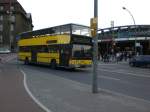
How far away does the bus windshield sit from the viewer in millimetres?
30750

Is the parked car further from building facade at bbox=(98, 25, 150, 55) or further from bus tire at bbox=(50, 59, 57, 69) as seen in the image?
building facade at bbox=(98, 25, 150, 55)

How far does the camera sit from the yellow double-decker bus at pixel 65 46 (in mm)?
30750

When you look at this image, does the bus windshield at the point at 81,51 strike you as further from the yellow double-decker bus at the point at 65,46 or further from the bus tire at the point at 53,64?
the bus tire at the point at 53,64

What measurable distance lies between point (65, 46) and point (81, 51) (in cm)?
138

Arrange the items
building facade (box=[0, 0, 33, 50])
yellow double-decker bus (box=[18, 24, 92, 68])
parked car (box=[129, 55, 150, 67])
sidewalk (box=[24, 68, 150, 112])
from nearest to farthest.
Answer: sidewalk (box=[24, 68, 150, 112])
yellow double-decker bus (box=[18, 24, 92, 68])
parked car (box=[129, 55, 150, 67])
building facade (box=[0, 0, 33, 50])

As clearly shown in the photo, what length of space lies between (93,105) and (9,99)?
3179mm

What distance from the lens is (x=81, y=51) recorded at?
1220 inches

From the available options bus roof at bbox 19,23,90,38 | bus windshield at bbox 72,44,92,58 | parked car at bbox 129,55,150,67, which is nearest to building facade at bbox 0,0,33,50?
parked car at bbox 129,55,150,67

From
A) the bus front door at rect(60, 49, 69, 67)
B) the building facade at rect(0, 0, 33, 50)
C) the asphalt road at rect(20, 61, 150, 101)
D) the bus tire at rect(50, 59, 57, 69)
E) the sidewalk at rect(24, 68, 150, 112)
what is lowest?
the asphalt road at rect(20, 61, 150, 101)

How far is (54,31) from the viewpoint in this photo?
33.9m

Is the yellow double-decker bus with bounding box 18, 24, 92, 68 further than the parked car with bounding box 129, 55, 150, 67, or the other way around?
the parked car with bounding box 129, 55, 150, 67

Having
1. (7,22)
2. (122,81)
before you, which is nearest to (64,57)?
(122,81)

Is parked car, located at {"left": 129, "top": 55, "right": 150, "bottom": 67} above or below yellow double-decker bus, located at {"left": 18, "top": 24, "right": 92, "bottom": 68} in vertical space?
below

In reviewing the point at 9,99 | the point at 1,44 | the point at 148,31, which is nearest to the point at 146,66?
the point at 9,99
